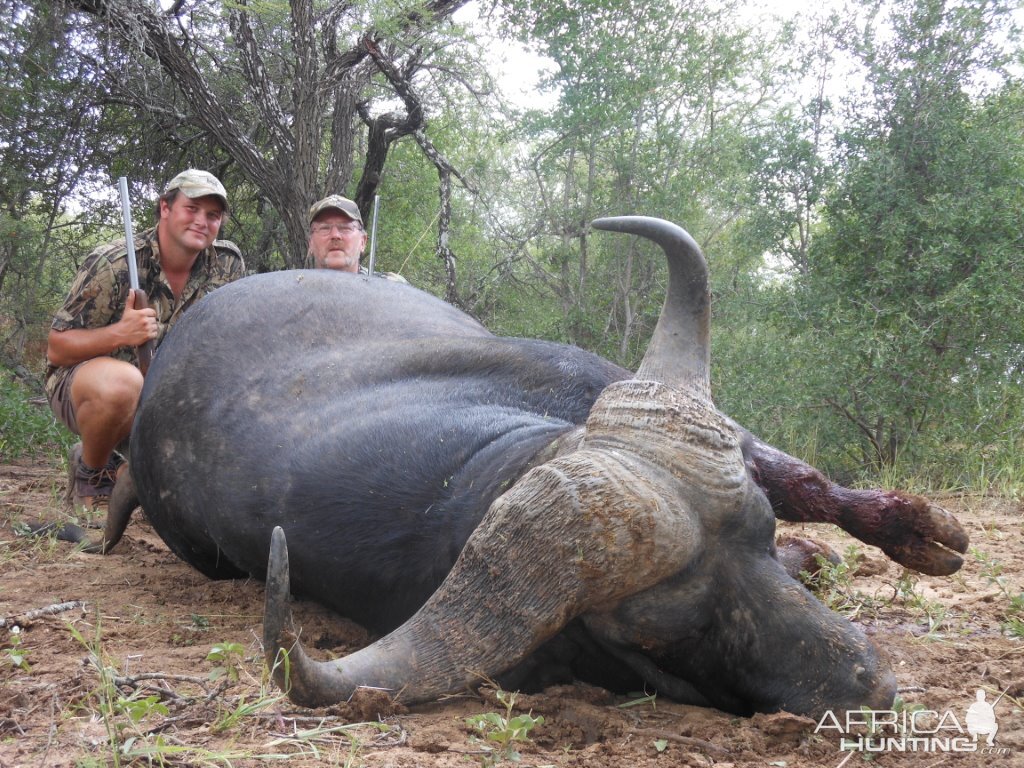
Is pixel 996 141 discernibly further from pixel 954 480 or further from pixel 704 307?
pixel 704 307

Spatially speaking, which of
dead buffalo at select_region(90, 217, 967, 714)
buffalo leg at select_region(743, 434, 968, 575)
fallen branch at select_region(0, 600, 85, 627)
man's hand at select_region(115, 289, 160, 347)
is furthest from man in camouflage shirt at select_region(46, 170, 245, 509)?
buffalo leg at select_region(743, 434, 968, 575)

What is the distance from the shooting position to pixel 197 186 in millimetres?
5105

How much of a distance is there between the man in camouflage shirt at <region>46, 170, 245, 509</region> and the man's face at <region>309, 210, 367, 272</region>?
0.71m

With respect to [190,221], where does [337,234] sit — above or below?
above

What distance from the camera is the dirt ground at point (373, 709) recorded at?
1.93 m

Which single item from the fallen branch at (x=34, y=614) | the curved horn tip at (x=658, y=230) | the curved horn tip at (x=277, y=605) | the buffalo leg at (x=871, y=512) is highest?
the curved horn tip at (x=658, y=230)

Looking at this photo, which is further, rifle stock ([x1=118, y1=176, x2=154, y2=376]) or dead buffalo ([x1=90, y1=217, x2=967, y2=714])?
rifle stock ([x1=118, y1=176, x2=154, y2=376])

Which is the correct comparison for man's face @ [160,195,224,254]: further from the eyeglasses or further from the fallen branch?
the fallen branch

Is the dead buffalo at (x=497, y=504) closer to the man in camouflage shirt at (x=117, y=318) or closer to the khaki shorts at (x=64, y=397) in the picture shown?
the man in camouflage shirt at (x=117, y=318)

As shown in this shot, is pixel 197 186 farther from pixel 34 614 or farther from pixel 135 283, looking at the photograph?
pixel 34 614

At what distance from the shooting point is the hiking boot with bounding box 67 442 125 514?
200 inches

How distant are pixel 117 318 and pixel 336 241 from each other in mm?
1612

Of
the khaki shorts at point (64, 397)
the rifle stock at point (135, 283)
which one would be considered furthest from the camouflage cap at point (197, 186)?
the khaki shorts at point (64, 397)

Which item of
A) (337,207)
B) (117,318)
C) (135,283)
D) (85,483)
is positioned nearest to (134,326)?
(135,283)
